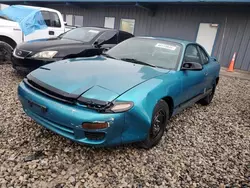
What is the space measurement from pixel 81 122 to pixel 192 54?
8.76 ft

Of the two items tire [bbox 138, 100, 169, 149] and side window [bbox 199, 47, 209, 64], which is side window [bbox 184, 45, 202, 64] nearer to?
side window [bbox 199, 47, 209, 64]

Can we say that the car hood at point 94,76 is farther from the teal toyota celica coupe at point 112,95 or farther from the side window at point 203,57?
the side window at point 203,57

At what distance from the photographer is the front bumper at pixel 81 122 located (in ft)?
6.88

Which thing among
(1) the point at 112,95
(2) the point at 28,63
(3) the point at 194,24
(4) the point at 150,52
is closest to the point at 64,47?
(2) the point at 28,63

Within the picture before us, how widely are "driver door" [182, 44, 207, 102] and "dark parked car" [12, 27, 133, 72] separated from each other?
99.6 inches

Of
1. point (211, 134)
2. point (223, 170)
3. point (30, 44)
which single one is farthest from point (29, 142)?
point (30, 44)

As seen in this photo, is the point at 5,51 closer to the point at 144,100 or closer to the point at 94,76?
the point at 94,76

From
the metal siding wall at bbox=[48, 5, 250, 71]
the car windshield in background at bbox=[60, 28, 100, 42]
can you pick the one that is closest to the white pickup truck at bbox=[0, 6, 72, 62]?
the car windshield in background at bbox=[60, 28, 100, 42]

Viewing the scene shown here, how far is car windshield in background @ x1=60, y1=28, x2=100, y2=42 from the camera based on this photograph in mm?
5634

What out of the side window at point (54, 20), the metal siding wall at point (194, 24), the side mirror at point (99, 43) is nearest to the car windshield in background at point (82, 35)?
the side mirror at point (99, 43)

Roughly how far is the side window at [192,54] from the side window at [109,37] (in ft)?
8.61

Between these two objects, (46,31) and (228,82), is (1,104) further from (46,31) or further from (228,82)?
(228,82)

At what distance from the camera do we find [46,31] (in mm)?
6977

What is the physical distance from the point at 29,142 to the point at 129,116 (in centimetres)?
135
